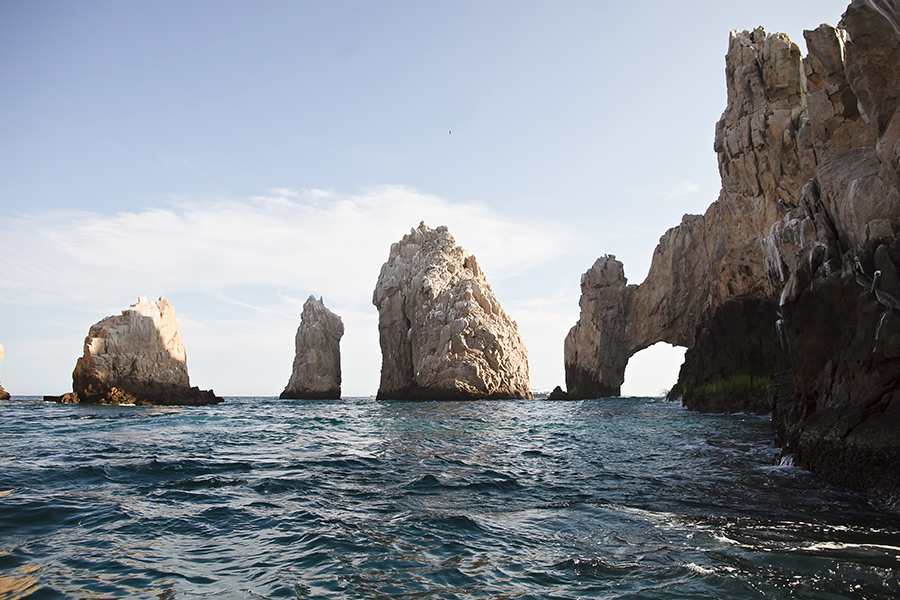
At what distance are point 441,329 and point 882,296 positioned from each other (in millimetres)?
55457

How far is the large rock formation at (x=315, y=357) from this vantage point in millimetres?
76000

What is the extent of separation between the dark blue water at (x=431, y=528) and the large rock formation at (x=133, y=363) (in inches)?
1599

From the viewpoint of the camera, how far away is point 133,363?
50.3 metres

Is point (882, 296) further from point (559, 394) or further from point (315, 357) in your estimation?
point (315, 357)

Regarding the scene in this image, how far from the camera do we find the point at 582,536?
667 centimetres

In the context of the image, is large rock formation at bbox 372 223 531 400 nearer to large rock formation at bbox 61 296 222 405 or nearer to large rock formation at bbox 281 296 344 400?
large rock formation at bbox 281 296 344 400

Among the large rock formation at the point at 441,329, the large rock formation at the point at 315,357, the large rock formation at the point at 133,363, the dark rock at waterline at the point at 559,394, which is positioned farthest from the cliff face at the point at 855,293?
the large rock formation at the point at 315,357

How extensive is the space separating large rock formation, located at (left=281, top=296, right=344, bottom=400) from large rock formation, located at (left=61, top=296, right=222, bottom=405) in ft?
71.7

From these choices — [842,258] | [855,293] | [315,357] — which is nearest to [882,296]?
[855,293]

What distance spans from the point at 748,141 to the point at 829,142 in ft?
68.1

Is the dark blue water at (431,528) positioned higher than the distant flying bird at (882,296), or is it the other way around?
the distant flying bird at (882,296)

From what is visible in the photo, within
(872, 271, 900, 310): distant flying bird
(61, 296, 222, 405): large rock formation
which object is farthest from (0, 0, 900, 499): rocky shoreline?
(61, 296, 222, 405): large rock formation

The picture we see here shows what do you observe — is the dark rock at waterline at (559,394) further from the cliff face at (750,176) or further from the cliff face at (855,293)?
the cliff face at (855,293)

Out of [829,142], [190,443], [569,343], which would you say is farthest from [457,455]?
[569,343]
